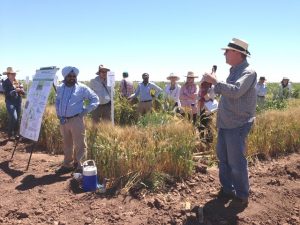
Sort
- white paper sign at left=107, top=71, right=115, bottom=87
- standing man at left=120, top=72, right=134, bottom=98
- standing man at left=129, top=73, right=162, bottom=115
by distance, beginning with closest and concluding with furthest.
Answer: white paper sign at left=107, top=71, right=115, bottom=87 → standing man at left=129, top=73, right=162, bottom=115 → standing man at left=120, top=72, right=134, bottom=98

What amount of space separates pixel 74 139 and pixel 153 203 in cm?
223

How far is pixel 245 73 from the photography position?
5031 mm

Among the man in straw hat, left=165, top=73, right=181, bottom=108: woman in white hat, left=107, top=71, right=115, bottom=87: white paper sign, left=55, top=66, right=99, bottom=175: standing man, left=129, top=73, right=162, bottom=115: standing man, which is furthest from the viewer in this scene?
the man in straw hat

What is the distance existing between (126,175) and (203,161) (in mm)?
1755

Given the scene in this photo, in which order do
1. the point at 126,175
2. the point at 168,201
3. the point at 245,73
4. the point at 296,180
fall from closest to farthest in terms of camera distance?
the point at 245,73 → the point at 168,201 → the point at 126,175 → the point at 296,180

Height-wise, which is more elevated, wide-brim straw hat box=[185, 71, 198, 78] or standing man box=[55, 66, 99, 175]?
wide-brim straw hat box=[185, 71, 198, 78]

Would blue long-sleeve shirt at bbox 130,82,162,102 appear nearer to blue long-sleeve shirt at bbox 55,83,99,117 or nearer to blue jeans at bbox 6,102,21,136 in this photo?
blue jeans at bbox 6,102,21,136

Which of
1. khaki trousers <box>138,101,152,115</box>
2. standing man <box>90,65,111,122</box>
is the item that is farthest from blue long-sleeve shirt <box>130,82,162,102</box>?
standing man <box>90,65,111,122</box>

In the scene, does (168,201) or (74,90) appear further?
(74,90)

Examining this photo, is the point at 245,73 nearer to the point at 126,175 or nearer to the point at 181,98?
the point at 126,175

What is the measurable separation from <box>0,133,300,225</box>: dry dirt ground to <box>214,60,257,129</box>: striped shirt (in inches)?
44.1

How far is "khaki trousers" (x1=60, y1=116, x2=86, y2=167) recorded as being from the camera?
23.0 ft

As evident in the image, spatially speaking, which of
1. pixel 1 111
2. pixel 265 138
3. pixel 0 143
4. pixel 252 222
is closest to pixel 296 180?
pixel 265 138

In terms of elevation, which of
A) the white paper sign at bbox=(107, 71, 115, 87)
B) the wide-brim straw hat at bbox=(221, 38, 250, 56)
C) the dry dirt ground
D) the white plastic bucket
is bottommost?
the dry dirt ground
